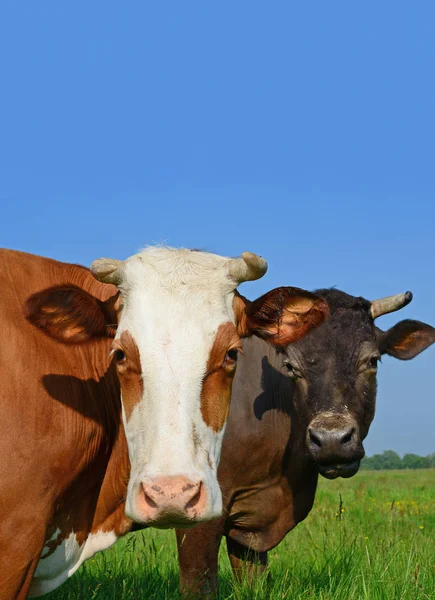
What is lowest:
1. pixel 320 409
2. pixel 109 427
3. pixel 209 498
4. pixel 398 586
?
pixel 398 586

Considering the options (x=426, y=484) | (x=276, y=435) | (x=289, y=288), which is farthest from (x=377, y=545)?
(x=426, y=484)

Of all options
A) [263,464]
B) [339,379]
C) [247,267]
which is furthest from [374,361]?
[247,267]

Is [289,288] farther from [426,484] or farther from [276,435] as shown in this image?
[426,484]

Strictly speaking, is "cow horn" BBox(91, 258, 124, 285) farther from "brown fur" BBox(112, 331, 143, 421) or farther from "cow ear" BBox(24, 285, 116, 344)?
"brown fur" BBox(112, 331, 143, 421)

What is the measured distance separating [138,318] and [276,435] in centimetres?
438

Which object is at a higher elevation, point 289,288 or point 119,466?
point 289,288

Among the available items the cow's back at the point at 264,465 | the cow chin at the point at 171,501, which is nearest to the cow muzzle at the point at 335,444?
the cow's back at the point at 264,465

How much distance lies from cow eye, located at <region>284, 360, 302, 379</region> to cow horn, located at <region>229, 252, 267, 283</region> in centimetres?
331

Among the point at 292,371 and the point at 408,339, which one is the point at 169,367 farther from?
the point at 408,339

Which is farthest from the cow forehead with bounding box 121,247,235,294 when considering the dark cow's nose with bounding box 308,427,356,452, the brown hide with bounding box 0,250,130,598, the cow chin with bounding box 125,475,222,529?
the dark cow's nose with bounding box 308,427,356,452

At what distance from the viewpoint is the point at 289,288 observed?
6215 millimetres

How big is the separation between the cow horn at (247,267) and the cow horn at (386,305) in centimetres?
400

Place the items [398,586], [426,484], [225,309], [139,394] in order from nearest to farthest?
1. [139,394]
2. [225,309]
3. [398,586]
4. [426,484]

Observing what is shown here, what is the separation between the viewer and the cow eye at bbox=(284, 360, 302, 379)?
8820mm
